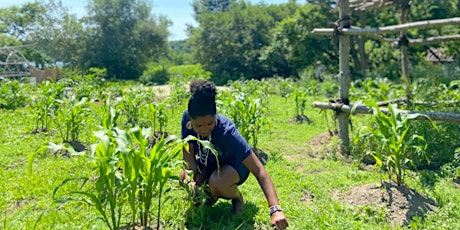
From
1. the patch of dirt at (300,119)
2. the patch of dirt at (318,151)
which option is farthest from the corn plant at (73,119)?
the patch of dirt at (300,119)

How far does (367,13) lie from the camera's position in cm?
2016

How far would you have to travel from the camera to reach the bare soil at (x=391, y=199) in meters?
3.37

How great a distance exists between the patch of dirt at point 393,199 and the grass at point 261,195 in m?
0.10

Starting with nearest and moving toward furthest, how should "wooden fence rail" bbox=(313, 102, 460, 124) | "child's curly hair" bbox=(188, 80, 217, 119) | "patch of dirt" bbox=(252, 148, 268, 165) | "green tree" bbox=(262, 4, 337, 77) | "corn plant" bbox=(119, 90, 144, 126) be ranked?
"child's curly hair" bbox=(188, 80, 217, 119)
"wooden fence rail" bbox=(313, 102, 460, 124)
"patch of dirt" bbox=(252, 148, 268, 165)
"corn plant" bbox=(119, 90, 144, 126)
"green tree" bbox=(262, 4, 337, 77)

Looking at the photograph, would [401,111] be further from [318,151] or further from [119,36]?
[119,36]

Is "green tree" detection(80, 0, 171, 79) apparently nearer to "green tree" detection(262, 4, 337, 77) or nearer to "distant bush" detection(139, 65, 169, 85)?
"distant bush" detection(139, 65, 169, 85)

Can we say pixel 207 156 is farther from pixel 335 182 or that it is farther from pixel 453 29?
pixel 453 29

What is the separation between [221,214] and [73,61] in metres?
30.9

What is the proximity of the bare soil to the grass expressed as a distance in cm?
9

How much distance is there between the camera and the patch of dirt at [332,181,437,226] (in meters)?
3.37

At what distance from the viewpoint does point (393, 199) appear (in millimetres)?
3580

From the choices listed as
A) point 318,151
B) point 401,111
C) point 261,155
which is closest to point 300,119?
point 318,151

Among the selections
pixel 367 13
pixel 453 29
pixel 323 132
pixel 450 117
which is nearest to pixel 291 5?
pixel 367 13

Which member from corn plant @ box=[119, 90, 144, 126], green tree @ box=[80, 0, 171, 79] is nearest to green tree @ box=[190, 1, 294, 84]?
green tree @ box=[80, 0, 171, 79]
